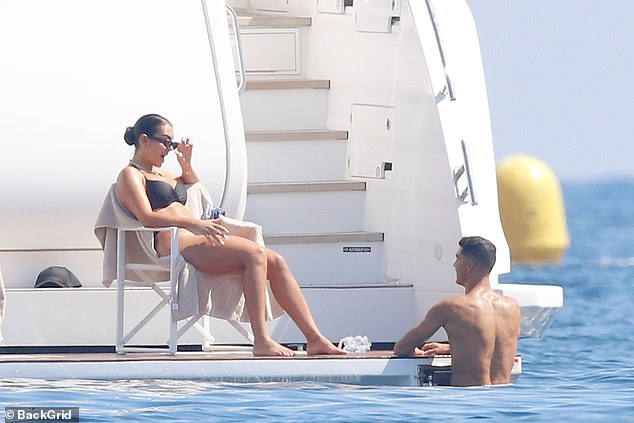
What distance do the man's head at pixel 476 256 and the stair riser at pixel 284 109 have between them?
1997 millimetres

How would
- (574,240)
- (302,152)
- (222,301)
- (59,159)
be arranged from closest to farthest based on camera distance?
1. (222,301)
2. (59,159)
3. (302,152)
4. (574,240)

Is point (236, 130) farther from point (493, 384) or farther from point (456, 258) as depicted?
point (493, 384)

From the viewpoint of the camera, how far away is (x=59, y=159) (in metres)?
8.09

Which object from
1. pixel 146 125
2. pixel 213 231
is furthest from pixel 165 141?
pixel 213 231

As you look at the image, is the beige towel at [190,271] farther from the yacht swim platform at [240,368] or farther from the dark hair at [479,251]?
the dark hair at [479,251]

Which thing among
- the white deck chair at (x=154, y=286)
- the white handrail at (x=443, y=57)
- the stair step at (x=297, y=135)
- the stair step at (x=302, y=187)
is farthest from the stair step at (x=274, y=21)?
the white deck chair at (x=154, y=286)

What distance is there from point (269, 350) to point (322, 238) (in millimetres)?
1390

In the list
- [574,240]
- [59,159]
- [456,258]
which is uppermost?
[574,240]

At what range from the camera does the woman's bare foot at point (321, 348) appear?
7555 mm

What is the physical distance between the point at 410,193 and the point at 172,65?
1.24m

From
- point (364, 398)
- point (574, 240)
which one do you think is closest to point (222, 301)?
point (364, 398)

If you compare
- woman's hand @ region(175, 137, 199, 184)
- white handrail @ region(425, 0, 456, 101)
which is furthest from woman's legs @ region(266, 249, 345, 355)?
white handrail @ region(425, 0, 456, 101)

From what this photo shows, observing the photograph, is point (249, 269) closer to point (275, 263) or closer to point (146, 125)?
point (275, 263)

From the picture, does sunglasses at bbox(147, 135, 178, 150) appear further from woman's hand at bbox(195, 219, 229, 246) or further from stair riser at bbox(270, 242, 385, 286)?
stair riser at bbox(270, 242, 385, 286)
